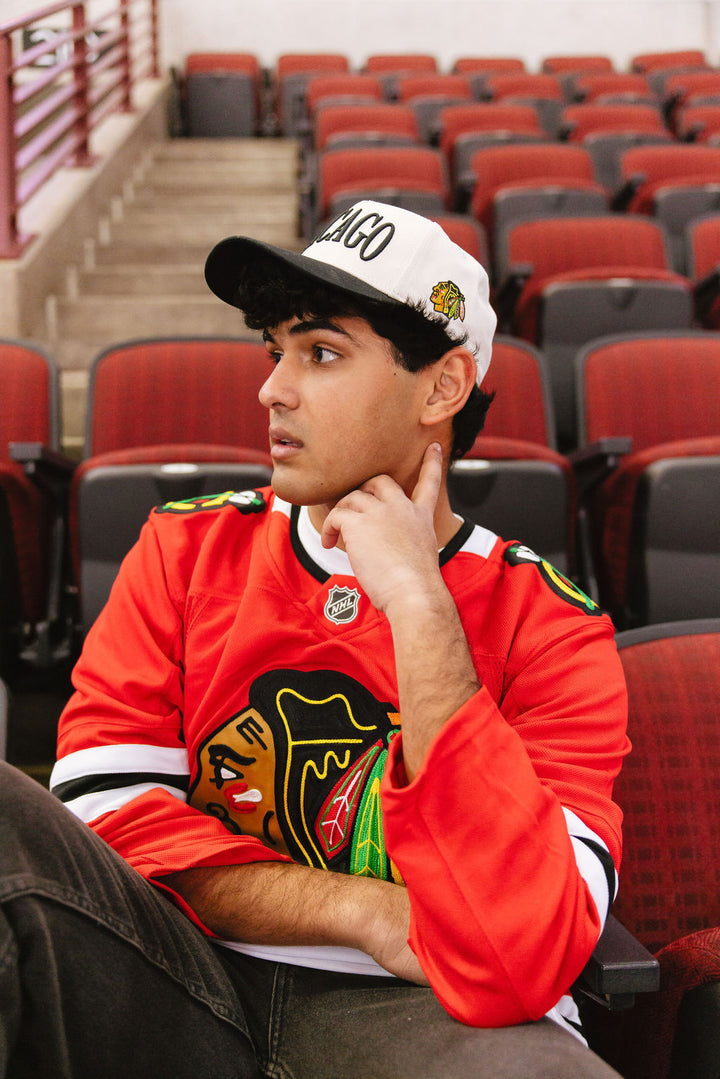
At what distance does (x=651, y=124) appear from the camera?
12.9ft

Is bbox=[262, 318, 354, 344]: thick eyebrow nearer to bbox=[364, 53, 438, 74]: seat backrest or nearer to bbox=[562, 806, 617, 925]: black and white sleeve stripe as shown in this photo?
bbox=[562, 806, 617, 925]: black and white sleeve stripe

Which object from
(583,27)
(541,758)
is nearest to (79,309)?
(541,758)

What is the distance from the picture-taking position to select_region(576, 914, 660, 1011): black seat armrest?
1.71 ft

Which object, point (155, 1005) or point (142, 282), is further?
point (142, 282)

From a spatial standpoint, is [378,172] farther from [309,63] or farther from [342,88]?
[309,63]

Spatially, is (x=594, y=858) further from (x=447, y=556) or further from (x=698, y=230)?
(x=698, y=230)

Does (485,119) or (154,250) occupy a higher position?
(485,119)

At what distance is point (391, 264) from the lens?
26.0 inches

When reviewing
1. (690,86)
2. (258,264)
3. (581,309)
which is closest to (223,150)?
(690,86)

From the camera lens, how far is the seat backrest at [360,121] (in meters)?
3.61

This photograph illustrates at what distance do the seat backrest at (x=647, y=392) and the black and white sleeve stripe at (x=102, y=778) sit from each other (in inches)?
39.6

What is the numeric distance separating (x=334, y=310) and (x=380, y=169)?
2.39 meters

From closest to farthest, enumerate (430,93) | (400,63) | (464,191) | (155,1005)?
(155,1005) → (464,191) → (430,93) → (400,63)

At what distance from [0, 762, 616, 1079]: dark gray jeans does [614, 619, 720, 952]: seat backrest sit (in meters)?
0.18
